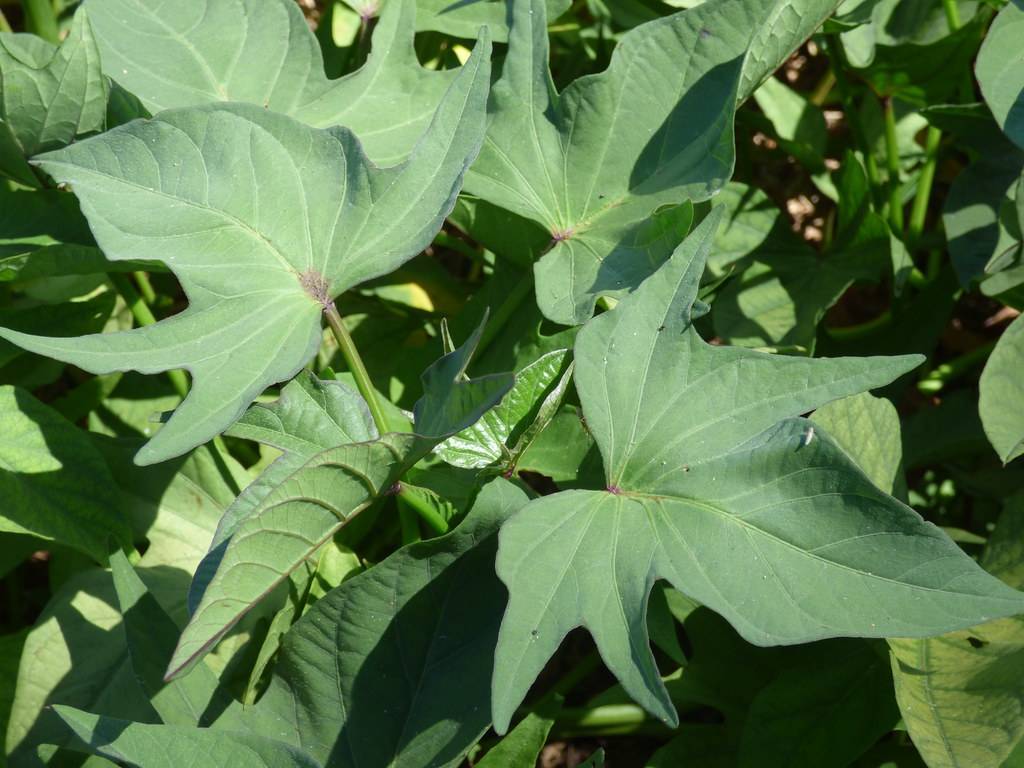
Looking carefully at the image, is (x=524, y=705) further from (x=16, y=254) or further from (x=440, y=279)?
(x=16, y=254)

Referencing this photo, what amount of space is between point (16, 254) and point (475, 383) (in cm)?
48

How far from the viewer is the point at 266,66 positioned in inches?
35.9

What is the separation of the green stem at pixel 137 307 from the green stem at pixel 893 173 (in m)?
0.84

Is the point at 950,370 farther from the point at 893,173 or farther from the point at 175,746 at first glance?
the point at 175,746

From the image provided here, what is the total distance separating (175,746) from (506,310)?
48 cm

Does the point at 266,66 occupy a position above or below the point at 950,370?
above

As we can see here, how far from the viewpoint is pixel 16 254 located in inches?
34.3

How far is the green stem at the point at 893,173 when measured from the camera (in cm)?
119

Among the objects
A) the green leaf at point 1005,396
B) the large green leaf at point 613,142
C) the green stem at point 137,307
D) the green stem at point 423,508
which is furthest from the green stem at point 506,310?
the green leaf at point 1005,396

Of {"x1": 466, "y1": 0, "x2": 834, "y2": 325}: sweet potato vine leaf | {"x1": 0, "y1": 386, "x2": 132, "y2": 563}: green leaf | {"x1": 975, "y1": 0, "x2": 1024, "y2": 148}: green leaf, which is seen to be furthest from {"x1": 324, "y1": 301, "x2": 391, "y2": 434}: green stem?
{"x1": 975, "y1": 0, "x2": 1024, "y2": 148}: green leaf

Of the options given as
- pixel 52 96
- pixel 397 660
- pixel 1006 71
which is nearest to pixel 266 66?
pixel 52 96

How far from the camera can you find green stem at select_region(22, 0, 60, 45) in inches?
41.9

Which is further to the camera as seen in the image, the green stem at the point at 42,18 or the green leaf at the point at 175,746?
the green stem at the point at 42,18

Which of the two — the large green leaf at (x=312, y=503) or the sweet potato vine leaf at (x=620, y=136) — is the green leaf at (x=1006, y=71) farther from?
the large green leaf at (x=312, y=503)
